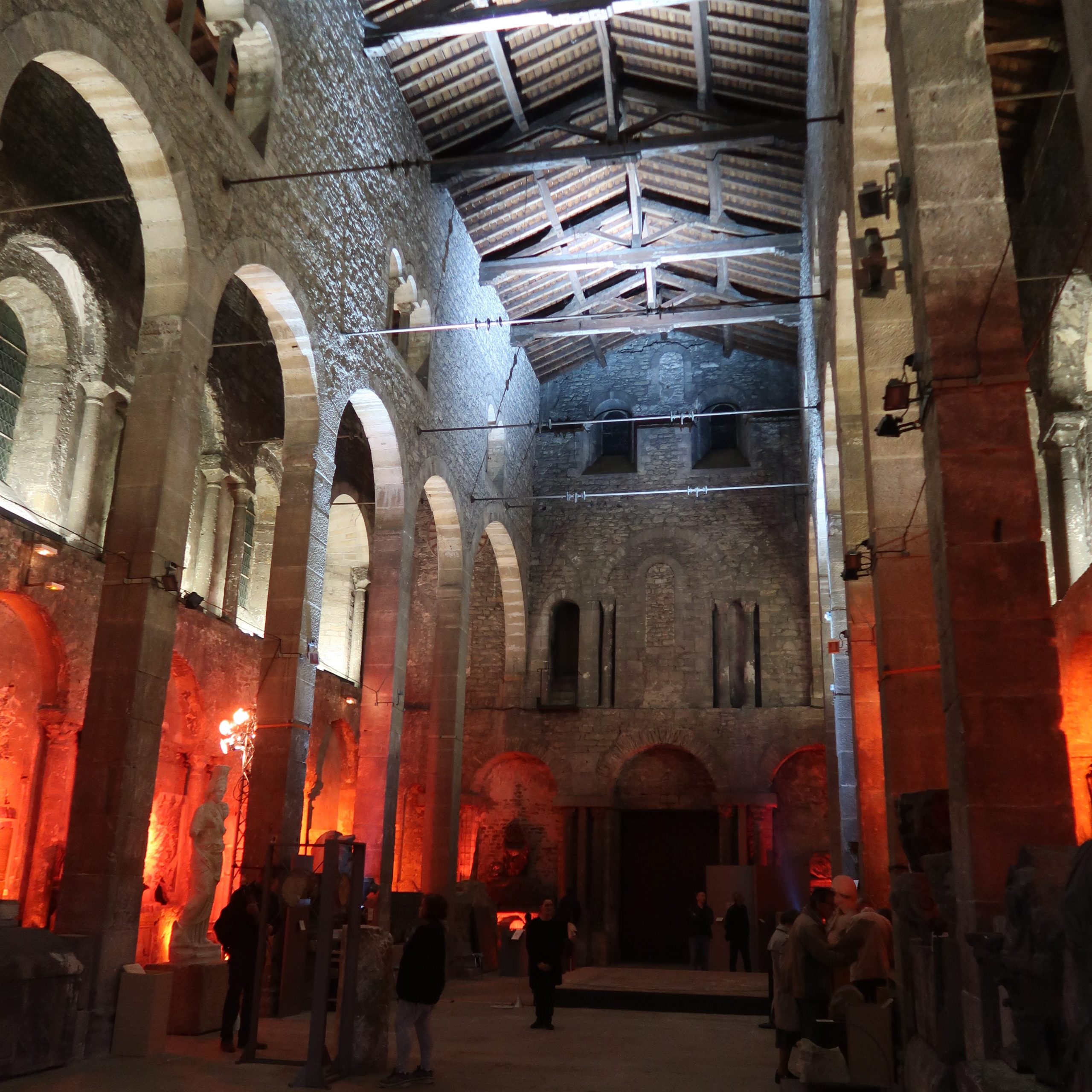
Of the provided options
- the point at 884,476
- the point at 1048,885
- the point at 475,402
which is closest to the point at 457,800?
the point at 475,402

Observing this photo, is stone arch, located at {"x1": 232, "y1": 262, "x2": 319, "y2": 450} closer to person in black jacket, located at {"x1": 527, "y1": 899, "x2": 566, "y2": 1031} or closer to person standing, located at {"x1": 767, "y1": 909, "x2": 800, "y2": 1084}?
person in black jacket, located at {"x1": 527, "y1": 899, "x2": 566, "y2": 1031}

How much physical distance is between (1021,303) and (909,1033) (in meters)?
8.82

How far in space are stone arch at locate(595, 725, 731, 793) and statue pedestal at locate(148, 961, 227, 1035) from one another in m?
11.4

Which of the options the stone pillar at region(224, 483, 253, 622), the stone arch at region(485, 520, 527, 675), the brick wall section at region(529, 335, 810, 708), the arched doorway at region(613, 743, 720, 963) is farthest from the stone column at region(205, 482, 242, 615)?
the arched doorway at region(613, 743, 720, 963)

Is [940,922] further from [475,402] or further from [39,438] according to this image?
[475,402]

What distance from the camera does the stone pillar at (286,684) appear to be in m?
10.7

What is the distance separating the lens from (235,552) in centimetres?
1516

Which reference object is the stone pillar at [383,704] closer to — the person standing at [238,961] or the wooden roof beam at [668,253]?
the person standing at [238,961]

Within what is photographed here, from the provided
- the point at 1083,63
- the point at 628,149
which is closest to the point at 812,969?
the point at 1083,63

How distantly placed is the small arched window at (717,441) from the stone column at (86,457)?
39.1 ft

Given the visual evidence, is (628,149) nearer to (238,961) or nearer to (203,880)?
(203,880)

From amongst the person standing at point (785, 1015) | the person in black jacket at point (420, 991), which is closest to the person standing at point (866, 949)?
the person standing at point (785, 1015)

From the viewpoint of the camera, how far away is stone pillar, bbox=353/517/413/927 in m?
13.5

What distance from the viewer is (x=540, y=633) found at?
20.8 metres
